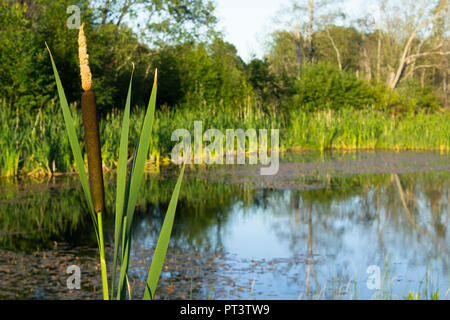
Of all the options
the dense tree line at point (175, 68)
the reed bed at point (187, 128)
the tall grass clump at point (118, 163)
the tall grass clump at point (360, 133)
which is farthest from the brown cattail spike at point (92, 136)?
the tall grass clump at point (360, 133)

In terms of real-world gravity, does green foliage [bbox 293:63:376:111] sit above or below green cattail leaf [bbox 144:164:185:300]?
above

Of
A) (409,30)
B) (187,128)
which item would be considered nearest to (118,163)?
(187,128)

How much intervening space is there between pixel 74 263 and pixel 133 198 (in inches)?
152

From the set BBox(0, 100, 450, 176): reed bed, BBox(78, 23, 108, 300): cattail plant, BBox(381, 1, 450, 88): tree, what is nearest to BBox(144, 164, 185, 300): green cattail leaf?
BBox(78, 23, 108, 300): cattail plant

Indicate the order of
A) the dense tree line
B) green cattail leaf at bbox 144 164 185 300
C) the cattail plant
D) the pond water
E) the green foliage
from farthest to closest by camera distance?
the green foliage
the dense tree line
the pond water
green cattail leaf at bbox 144 164 185 300
the cattail plant

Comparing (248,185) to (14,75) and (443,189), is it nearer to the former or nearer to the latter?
Result: (443,189)

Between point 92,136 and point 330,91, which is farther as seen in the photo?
point 330,91

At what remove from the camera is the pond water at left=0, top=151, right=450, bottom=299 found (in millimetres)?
4551

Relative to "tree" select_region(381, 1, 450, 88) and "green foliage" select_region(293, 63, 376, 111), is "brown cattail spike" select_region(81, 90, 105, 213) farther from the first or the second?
"tree" select_region(381, 1, 450, 88)

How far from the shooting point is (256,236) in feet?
21.9

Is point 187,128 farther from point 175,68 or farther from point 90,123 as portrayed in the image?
point 90,123

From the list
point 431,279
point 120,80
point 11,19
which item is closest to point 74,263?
point 431,279

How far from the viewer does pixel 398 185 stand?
10.7 meters

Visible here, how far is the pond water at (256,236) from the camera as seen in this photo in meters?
4.55
